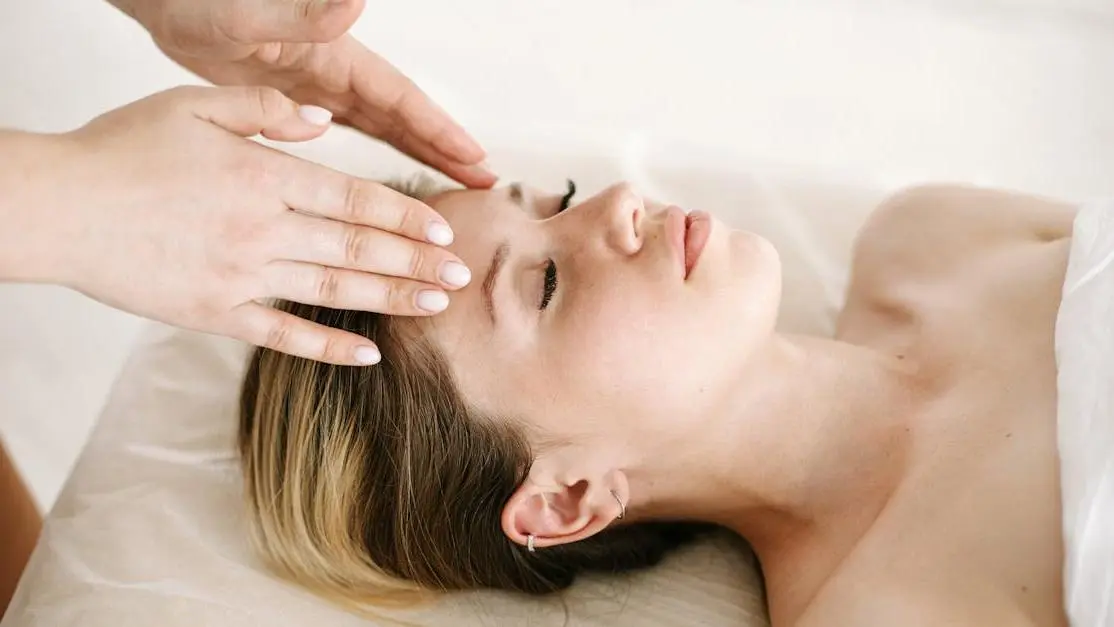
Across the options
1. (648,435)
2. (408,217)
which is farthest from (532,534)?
(408,217)

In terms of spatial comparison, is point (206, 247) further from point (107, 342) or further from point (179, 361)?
point (107, 342)

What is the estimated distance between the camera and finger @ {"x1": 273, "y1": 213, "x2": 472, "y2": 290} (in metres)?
0.94

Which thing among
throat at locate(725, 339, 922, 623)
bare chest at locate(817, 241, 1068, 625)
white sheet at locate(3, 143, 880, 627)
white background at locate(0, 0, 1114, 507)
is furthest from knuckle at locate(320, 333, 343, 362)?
white background at locate(0, 0, 1114, 507)

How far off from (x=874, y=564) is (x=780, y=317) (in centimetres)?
51

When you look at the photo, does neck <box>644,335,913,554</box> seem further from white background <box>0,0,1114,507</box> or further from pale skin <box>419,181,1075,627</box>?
white background <box>0,0,1114,507</box>

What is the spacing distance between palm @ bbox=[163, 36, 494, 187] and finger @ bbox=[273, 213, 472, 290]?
33 cm

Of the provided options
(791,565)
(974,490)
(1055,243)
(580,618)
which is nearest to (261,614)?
(580,618)

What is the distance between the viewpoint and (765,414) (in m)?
1.16

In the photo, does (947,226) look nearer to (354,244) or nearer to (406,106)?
(406,106)

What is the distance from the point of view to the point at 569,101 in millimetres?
1731

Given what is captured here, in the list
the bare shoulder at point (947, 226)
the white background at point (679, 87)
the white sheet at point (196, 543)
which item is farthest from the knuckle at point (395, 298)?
the bare shoulder at point (947, 226)

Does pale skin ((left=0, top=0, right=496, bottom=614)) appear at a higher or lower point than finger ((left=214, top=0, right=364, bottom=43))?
lower

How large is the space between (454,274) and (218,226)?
9.0 inches

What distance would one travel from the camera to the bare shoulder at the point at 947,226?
4.55ft
